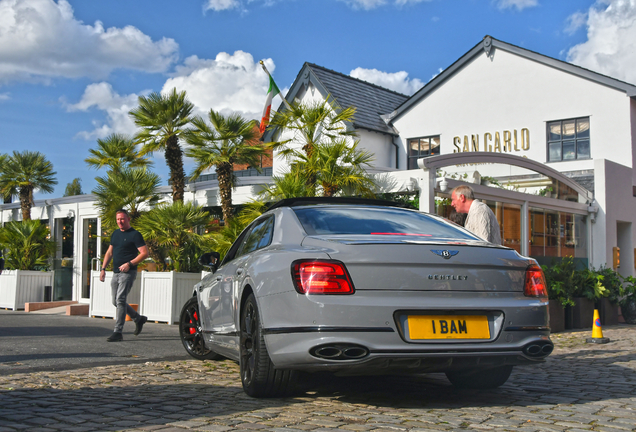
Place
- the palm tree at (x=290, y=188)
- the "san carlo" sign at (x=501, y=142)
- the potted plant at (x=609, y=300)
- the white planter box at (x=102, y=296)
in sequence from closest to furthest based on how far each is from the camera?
the palm tree at (x=290, y=188) → the potted plant at (x=609, y=300) → the white planter box at (x=102, y=296) → the "san carlo" sign at (x=501, y=142)

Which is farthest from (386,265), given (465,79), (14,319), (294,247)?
(465,79)

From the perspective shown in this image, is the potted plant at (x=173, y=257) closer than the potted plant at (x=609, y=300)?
Yes

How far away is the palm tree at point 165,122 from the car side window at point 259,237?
11.7 meters

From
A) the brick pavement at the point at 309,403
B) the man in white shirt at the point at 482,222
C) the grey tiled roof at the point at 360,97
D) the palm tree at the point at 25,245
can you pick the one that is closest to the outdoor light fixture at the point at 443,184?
the man in white shirt at the point at 482,222

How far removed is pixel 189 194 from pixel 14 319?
5713 mm

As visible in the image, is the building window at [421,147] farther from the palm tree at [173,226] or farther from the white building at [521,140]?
the palm tree at [173,226]

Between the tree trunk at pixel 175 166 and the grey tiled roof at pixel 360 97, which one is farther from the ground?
the grey tiled roof at pixel 360 97

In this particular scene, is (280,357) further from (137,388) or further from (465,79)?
(465,79)

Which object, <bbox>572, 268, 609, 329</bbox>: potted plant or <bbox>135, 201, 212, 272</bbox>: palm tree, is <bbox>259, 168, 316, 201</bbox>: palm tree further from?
<bbox>572, 268, 609, 329</bbox>: potted plant

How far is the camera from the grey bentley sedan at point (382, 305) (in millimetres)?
4141

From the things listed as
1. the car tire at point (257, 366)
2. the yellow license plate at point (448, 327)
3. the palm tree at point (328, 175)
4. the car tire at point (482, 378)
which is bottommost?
the car tire at point (482, 378)

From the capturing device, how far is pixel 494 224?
7.27 m

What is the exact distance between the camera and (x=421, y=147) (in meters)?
24.0

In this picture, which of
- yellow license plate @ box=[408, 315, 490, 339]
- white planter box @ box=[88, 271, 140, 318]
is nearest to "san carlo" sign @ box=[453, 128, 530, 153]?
white planter box @ box=[88, 271, 140, 318]
